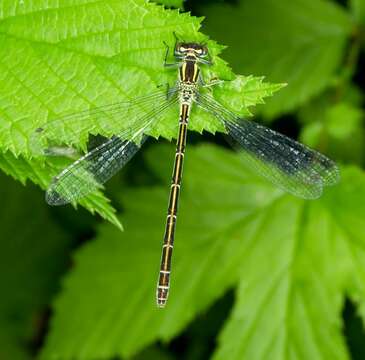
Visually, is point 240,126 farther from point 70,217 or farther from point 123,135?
point 70,217

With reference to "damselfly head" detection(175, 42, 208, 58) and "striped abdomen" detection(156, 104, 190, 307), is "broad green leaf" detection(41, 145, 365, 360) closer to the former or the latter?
"striped abdomen" detection(156, 104, 190, 307)

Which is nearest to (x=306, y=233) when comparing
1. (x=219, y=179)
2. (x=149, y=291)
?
(x=219, y=179)

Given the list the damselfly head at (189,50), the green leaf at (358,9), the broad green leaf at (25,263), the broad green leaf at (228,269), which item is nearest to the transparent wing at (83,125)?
the damselfly head at (189,50)

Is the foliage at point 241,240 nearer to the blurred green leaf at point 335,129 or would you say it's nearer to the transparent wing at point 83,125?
the blurred green leaf at point 335,129

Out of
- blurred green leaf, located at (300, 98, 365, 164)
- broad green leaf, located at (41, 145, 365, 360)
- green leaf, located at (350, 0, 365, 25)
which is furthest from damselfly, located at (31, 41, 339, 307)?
green leaf, located at (350, 0, 365, 25)

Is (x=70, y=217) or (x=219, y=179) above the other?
(x=219, y=179)
